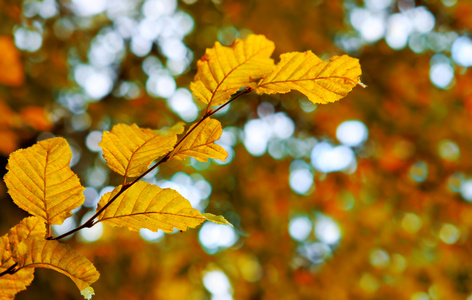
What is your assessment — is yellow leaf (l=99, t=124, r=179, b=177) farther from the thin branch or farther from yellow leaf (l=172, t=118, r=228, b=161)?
the thin branch

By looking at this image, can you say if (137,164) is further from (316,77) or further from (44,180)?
(316,77)

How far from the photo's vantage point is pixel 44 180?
1.20 ft

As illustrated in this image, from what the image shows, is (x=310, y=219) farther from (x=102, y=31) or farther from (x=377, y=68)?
(x=102, y=31)

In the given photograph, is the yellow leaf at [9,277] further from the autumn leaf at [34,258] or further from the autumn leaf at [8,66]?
the autumn leaf at [8,66]

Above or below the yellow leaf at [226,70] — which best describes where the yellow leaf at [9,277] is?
below

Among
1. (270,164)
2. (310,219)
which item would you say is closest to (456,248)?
(310,219)

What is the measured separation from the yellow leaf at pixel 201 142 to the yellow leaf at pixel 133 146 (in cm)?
2

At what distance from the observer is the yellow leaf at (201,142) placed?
1.27 feet

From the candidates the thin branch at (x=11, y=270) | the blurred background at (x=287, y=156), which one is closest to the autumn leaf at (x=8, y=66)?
the blurred background at (x=287, y=156)

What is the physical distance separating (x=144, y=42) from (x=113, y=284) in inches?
58.5

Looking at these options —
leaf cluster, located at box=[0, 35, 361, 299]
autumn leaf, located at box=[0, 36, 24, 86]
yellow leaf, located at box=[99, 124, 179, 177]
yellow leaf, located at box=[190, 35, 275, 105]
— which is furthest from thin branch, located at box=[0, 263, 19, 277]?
autumn leaf, located at box=[0, 36, 24, 86]

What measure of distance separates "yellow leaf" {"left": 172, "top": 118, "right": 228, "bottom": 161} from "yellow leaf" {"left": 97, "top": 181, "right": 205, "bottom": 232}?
0.05 m

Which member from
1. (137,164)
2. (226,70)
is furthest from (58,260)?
(226,70)

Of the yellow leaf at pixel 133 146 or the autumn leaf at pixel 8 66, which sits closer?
the yellow leaf at pixel 133 146
